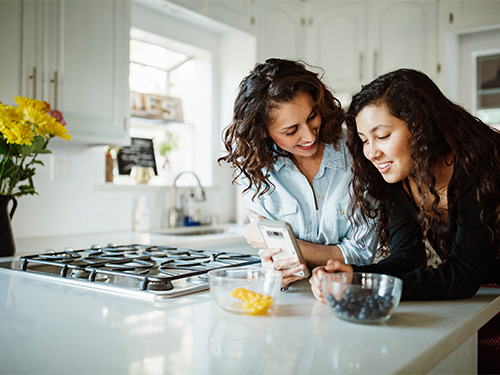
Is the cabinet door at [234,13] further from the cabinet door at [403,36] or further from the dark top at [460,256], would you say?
the dark top at [460,256]

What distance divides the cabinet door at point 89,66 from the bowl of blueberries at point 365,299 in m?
1.66

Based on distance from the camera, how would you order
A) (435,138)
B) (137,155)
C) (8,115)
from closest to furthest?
(435,138), (8,115), (137,155)

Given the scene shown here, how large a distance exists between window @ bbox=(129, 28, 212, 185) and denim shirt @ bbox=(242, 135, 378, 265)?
1687mm

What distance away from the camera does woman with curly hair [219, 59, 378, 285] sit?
4.43ft

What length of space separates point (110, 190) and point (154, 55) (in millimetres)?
1020

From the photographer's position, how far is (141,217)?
277 centimetres

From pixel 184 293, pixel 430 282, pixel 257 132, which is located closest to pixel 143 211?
pixel 257 132

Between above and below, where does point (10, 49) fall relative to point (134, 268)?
above

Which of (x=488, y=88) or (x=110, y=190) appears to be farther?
(x=488, y=88)

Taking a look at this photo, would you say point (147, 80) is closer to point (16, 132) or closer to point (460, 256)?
point (16, 132)

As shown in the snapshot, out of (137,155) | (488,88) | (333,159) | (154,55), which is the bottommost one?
(333,159)

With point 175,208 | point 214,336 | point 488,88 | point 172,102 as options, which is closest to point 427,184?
point 214,336

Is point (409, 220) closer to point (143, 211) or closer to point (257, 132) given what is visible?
point (257, 132)

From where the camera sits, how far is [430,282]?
104 centimetres
